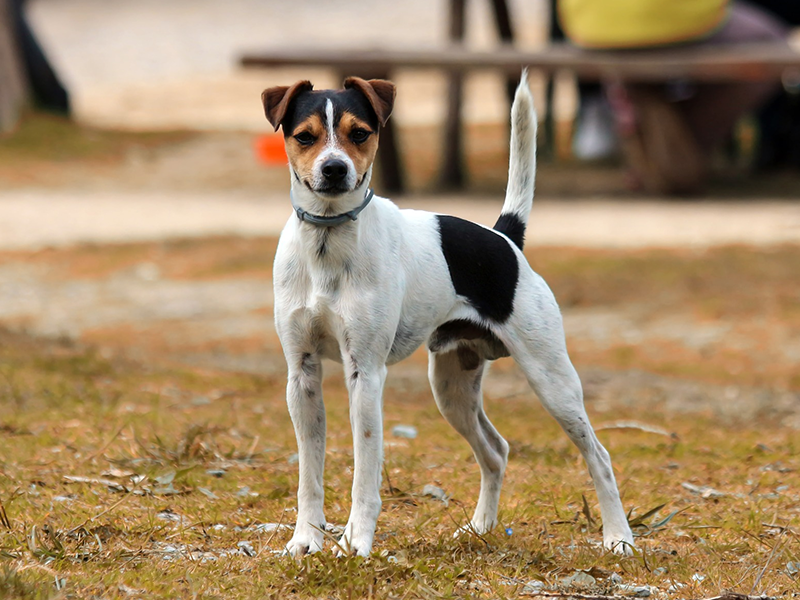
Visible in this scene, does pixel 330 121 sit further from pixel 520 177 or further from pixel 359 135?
pixel 520 177

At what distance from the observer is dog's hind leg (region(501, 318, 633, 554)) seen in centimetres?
→ 411

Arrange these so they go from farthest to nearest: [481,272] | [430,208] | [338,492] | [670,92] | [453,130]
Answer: [453,130] < [670,92] < [430,208] < [338,492] < [481,272]

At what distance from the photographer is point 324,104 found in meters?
3.72

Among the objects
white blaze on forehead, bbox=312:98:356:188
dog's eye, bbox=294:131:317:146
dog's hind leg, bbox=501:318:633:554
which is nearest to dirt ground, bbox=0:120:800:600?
dog's hind leg, bbox=501:318:633:554

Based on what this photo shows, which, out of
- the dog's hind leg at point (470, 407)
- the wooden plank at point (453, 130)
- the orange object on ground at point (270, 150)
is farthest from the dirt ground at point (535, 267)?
the dog's hind leg at point (470, 407)

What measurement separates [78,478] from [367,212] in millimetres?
1808

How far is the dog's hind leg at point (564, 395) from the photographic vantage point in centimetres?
411

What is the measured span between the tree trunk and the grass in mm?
11594

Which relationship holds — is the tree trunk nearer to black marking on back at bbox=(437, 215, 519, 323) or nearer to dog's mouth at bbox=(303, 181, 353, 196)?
black marking on back at bbox=(437, 215, 519, 323)

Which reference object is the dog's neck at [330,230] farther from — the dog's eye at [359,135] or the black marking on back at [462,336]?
the black marking on back at [462,336]

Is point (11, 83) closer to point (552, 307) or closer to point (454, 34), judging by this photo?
point (454, 34)

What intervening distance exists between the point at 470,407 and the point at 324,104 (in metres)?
1.30

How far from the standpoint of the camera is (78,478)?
4.75 m

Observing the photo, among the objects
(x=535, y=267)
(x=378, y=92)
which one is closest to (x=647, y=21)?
(x=535, y=267)
